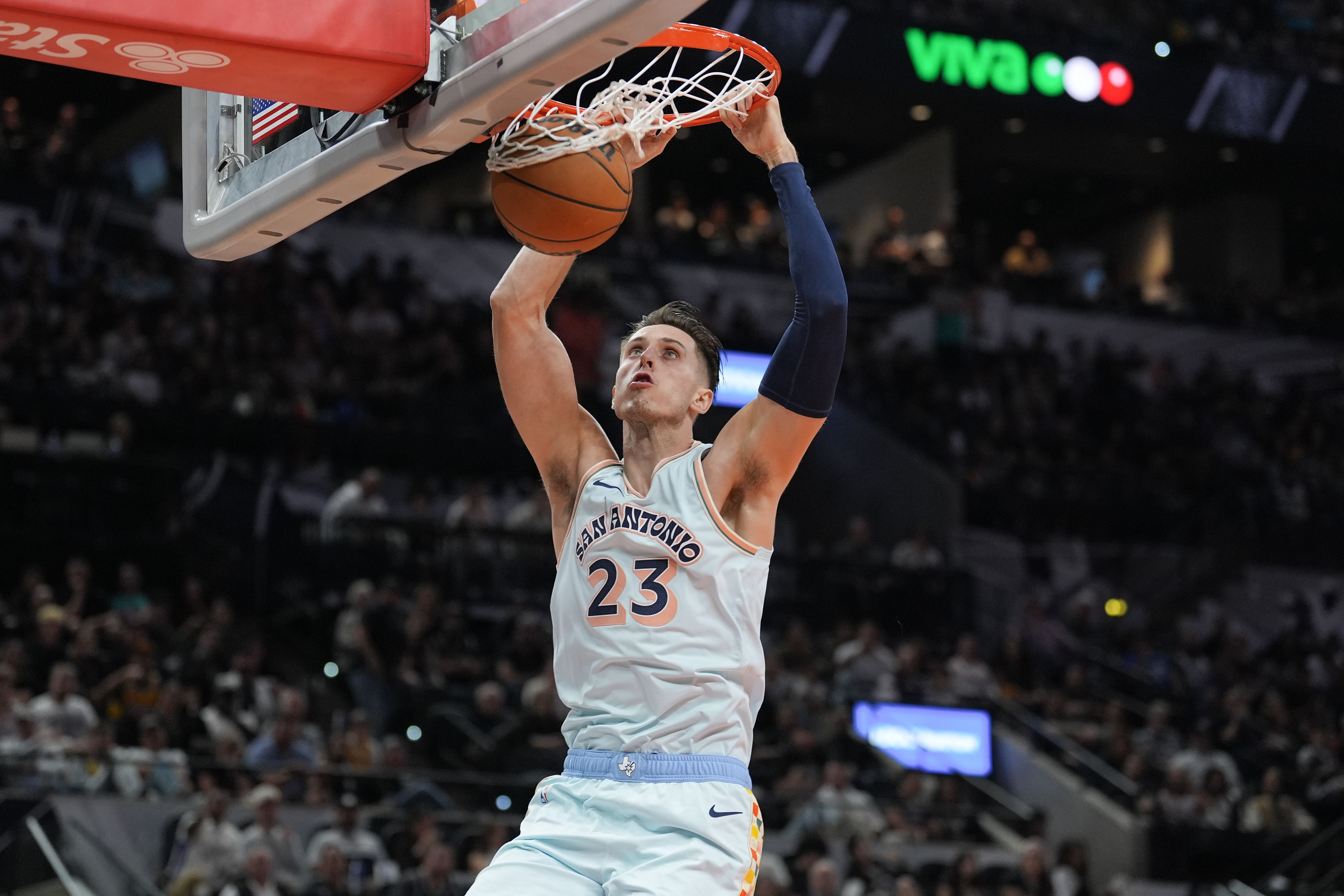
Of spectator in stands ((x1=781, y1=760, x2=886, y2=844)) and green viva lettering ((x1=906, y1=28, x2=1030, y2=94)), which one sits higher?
green viva lettering ((x1=906, y1=28, x2=1030, y2=94))

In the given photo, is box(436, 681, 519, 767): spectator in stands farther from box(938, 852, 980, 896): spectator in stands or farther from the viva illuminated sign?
the viva illuminated sign

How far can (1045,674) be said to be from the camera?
17375 millimetres

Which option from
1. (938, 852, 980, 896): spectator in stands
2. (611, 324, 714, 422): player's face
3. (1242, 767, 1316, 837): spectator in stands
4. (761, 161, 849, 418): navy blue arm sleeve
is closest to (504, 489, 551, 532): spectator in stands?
(938, 852, 980, 896): spectator in stands

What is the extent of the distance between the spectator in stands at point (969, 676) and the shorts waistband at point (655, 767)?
12.2 m

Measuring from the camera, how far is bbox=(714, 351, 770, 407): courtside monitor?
65.5 feet

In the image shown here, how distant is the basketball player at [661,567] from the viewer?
3812mm

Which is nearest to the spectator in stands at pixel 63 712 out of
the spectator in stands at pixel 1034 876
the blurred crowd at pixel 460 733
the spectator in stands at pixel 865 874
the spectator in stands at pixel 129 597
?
the blurred crowd at pixel 460 733

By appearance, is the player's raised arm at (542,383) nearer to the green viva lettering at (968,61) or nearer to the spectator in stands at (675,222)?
the spectator in stands at (675,222)

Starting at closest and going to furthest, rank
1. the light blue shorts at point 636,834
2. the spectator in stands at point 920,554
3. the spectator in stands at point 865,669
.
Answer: the light blue shorts at point 636,834 < the spectator in stands at point 865,669 < the spectator in stands at point 920,554

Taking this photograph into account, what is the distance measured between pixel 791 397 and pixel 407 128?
3.79 feet

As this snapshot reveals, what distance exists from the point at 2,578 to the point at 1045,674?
10296 millimetres

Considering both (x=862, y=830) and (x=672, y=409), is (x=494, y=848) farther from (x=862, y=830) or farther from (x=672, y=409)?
(x=672, y=409)

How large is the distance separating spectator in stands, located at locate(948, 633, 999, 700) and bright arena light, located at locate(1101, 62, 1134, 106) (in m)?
9.46

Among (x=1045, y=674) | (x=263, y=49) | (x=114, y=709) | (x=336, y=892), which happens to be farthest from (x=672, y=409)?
(x=1045, y=674)
